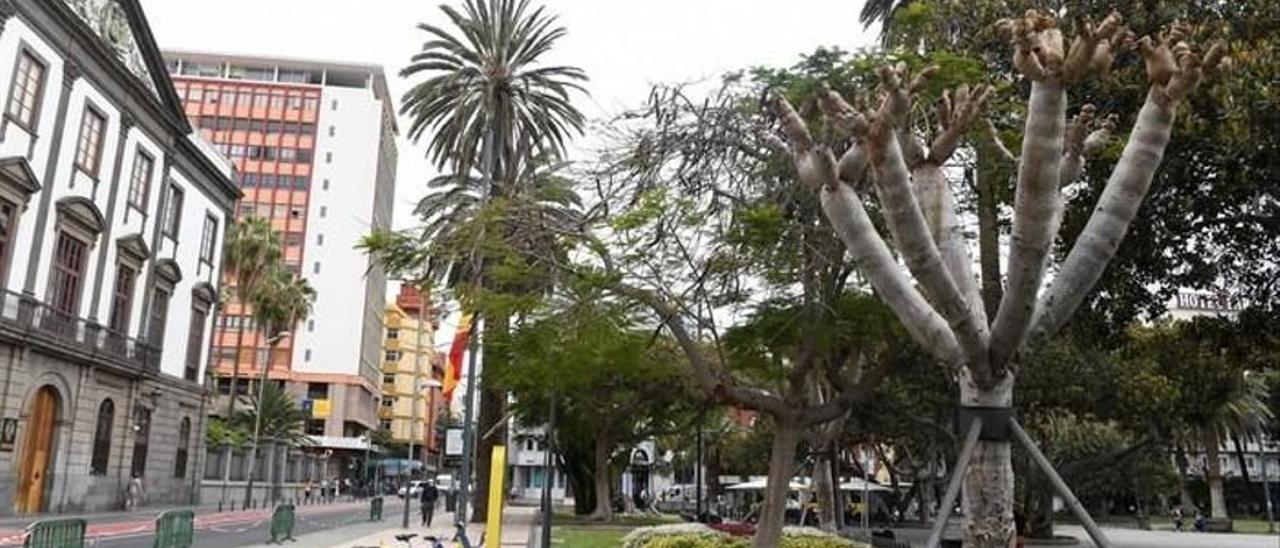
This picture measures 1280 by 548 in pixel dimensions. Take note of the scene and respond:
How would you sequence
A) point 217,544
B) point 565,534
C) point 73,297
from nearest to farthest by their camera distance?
point 217,544, point 565,534, point 73,297

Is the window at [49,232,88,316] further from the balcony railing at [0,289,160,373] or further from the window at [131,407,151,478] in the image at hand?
the window at [131,407,151,478]

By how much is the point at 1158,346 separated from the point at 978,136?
11.5 meters

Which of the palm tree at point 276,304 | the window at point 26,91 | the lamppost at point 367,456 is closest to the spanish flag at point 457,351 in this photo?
the window at point 26,91

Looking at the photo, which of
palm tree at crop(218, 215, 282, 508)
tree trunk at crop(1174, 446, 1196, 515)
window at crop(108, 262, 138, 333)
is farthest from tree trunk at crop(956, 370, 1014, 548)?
tree trunk at crop(1174, 446, 1196, 515)

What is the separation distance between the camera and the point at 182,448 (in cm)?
4859

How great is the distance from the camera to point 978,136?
13289 millimetres

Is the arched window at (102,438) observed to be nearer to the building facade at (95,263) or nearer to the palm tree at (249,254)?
the building facade at (95,263)

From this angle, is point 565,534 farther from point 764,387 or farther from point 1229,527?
point 1229,527

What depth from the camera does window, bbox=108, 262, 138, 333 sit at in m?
40.3

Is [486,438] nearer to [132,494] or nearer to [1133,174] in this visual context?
[132,494]

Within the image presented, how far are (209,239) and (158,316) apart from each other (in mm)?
7012

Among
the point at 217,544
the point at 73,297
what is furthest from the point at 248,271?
the point at 217,544

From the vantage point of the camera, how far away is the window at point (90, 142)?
36656 mm

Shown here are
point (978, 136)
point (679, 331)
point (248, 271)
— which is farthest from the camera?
point (248, 271)
